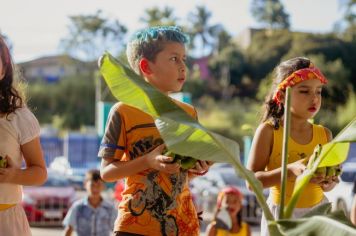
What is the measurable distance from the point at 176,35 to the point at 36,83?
176 ft

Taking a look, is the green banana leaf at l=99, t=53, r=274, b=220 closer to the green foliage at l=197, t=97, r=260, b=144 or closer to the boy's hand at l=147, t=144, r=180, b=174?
the boy's hand at l=147, t=144, r=180, b=174

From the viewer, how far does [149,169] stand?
333 cm

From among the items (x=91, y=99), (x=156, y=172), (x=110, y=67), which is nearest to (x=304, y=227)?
(x=110, y=67)

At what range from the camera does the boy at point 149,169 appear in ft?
10.9

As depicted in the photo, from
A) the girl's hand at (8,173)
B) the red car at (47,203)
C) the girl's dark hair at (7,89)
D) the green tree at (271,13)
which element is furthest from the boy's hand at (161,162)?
the green tree at (271,13)

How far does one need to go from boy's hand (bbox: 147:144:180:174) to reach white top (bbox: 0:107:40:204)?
547mm

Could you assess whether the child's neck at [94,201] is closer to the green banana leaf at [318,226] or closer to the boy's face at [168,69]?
the boy's face at [168,69]

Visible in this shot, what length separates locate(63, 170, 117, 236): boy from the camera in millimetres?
7160

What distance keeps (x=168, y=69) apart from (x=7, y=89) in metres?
0.69

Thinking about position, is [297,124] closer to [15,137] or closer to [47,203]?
[15,137]

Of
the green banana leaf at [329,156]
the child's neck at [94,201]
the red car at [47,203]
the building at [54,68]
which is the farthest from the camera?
the building at [54,68]

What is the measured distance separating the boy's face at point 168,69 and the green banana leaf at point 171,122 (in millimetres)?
866

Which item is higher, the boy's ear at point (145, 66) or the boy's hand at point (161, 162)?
the boy's ear at point (145, 66)

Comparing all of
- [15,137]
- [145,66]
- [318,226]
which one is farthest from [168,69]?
[318,226]
